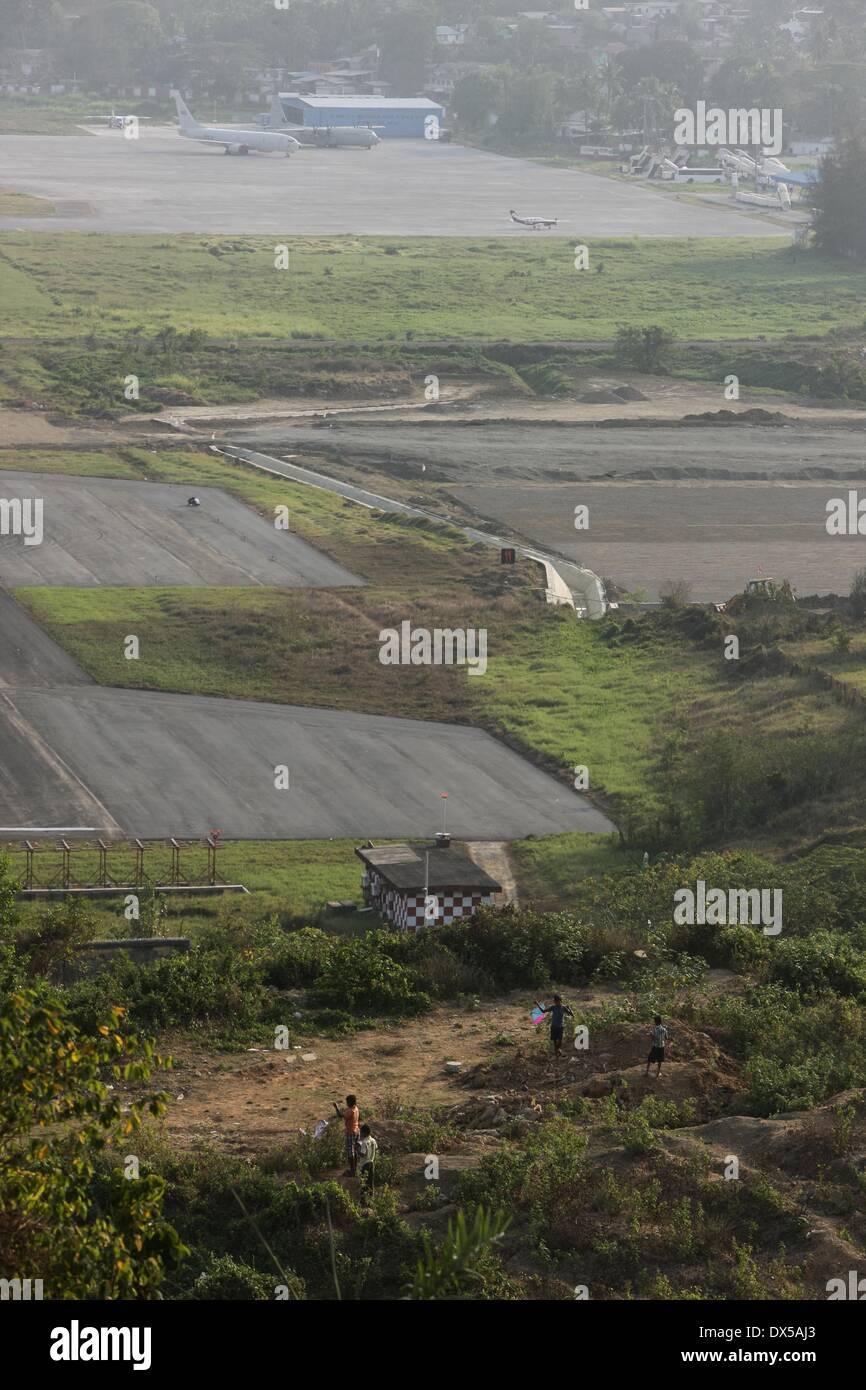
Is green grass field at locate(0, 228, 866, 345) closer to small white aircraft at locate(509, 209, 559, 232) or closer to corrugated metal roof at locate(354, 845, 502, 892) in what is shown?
small white aircraft at locate(509, 209, 559, 232)

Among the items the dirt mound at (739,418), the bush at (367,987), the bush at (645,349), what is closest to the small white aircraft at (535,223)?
the bush at (645,349)

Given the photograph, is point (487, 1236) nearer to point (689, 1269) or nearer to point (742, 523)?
point (689, 1269)

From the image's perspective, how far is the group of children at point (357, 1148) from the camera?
24.4m

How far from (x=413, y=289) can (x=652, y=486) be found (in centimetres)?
6358

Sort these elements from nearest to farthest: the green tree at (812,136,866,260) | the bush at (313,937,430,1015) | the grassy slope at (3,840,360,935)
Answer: the bush at (313,937,430,1015), the grassy slope at (3,840,360,935), the green tree at (812,136,866,260)

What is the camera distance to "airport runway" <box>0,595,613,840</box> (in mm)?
50500

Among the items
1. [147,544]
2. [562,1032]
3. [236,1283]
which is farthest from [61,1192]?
[147,544]

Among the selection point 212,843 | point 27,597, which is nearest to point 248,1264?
point 212,843

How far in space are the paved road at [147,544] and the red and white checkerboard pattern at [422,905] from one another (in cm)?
3476

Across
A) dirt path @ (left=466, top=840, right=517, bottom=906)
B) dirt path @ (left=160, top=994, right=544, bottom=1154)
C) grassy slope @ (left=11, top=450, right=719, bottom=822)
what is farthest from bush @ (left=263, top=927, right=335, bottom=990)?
grassy slope @ (left=11, top=450, right=719, bottom=822)

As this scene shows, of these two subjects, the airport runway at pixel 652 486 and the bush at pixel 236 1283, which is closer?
the bush at pixel 236 1283

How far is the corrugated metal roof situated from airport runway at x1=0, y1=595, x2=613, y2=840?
5.31 metres

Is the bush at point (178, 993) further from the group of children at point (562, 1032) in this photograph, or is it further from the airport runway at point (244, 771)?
the airport runway at point (244, 771)
